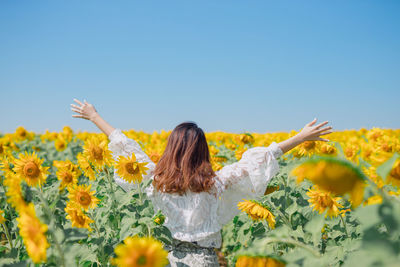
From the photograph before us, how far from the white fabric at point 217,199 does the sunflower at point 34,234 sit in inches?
53.8

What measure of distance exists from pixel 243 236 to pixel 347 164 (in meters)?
2.71

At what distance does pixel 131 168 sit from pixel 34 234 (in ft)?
4.73

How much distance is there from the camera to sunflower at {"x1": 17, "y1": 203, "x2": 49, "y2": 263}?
1.19 meters

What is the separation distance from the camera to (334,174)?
96 centimetres

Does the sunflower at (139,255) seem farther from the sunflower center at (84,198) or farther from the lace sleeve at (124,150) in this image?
the lace sleeve at (124,150)

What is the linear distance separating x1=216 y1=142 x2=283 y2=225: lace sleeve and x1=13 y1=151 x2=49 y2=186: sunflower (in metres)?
1.46

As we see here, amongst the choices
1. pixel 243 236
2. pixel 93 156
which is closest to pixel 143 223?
pixel 93 156

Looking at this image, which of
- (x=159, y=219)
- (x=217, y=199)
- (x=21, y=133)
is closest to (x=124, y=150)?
(x=159, y=219)

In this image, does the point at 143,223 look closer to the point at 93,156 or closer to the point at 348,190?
the point at 93,156

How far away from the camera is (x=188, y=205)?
8.30 feet

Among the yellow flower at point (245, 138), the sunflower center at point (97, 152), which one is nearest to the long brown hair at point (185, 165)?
the sunflower center at point (97, 152)

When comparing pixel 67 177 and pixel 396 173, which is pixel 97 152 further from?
pixel 396 173

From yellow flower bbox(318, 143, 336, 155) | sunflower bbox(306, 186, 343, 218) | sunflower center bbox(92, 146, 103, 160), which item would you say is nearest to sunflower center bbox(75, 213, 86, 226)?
sunflower center bbox(92, 146, 103, 160)

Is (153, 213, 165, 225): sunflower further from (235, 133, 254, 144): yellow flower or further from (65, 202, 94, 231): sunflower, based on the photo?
(235, 133, 254, 144): yellow flower
